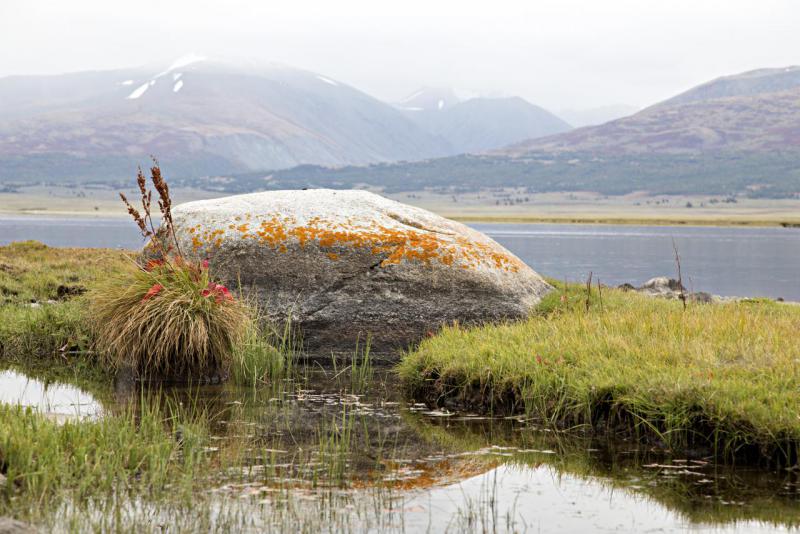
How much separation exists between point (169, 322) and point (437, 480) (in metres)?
5.47

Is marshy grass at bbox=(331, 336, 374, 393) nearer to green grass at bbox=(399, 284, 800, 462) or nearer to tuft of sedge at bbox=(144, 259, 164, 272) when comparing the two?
green grass at bbox=(399, 284, 800, 462)

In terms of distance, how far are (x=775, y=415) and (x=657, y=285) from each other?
15996 mm

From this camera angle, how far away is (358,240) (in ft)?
51.3

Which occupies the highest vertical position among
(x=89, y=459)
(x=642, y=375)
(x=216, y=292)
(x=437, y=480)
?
(x=216, y=292)

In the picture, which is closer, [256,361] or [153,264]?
[256,361]

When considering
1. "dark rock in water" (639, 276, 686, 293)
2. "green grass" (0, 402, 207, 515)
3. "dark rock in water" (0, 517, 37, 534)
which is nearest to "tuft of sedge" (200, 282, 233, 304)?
"green grass" (0, 402, 207, 515)

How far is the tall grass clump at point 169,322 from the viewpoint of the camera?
12.5m

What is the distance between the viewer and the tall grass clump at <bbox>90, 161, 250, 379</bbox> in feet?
40.9

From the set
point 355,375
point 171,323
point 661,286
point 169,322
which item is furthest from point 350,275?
point 661,286

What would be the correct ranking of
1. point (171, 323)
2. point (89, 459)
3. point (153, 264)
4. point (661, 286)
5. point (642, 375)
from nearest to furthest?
point (89, 459), point (642, 375), point (171, 323), point (153, 264), point (661, 286)

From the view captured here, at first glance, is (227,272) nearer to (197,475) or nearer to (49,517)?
(197,475)

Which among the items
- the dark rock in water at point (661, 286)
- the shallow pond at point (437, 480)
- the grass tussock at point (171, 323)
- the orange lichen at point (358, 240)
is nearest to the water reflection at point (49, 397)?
the shallow pond at point (437, 480)

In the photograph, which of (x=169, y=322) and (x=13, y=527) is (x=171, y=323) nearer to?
(x=169, y=322)

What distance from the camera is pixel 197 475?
7906 millimetres
